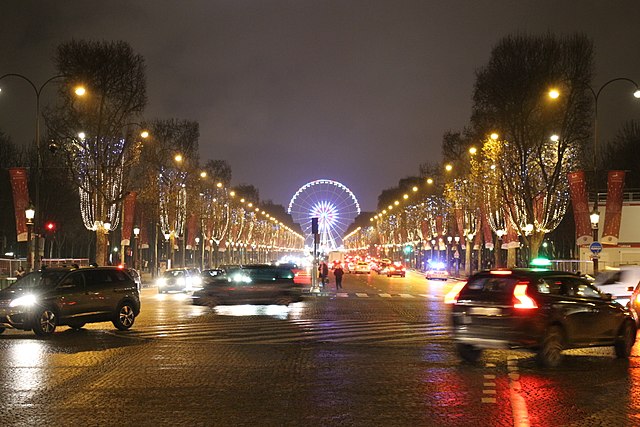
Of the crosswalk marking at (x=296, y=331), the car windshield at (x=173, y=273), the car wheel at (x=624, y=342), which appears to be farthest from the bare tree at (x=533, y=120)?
the car wheel at (x=624, y=342)

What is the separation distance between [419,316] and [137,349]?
13.4 meters

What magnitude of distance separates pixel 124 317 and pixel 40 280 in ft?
8.82

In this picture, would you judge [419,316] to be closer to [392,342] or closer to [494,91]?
[392,342]

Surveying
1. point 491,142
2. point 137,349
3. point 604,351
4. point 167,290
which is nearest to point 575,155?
point 491,142

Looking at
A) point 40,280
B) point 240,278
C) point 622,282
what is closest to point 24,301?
point 40,280

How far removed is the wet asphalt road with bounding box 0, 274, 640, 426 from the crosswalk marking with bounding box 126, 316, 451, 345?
0.18 feet

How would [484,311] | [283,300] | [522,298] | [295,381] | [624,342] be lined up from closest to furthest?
[295,381] → [522,298] → [484,311] → [624,342] → [283,300]

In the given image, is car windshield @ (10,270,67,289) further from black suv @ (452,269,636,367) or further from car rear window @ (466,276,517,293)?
car rear window @ (466,276,517,293)

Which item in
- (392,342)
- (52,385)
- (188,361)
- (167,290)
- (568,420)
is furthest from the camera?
(167,290)

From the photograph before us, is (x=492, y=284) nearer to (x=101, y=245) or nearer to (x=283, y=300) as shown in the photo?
(x=283, y=300)

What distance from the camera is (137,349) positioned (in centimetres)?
1898

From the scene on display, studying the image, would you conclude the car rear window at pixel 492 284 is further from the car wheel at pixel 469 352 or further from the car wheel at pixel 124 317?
→ the car wheel at pixel 124 317

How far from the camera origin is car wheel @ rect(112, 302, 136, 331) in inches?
963

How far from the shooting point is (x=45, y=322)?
22984 mm
